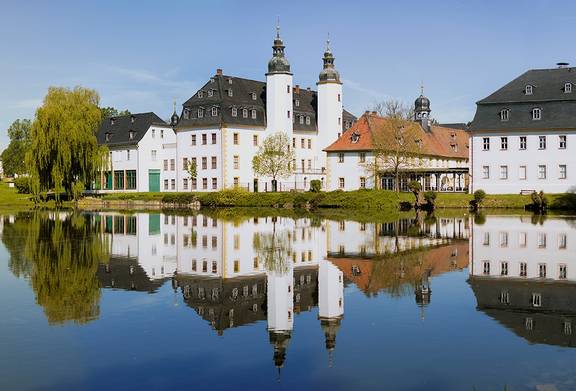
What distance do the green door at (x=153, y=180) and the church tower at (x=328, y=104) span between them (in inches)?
760

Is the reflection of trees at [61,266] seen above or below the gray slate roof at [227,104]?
below

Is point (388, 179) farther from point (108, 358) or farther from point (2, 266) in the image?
point (108, 358)

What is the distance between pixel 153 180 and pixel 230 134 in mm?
12743

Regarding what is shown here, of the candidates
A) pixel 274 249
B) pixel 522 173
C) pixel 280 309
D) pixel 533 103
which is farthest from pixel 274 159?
pixel 280 309

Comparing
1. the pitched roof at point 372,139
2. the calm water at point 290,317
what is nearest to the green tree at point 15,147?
the pitched roof at point 372,139

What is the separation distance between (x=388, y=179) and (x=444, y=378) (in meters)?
61.1

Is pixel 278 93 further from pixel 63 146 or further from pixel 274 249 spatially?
pixel 274 249

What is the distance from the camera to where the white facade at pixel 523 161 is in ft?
188

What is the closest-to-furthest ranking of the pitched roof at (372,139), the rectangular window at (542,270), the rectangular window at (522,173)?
the rectangular window at (542,270) < the rectangular window at (522,173) < the pitched roof at (372,139)

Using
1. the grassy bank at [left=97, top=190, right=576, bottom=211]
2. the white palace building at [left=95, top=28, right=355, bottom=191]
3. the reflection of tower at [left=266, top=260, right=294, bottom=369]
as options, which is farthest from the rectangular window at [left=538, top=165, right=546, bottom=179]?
the reflection of tower at [left=266, top=260, right=294, bottom=369]

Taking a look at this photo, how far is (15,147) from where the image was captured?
482ft

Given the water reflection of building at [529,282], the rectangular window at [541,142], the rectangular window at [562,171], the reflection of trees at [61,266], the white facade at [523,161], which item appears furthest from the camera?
the rectangular window at [541,142]

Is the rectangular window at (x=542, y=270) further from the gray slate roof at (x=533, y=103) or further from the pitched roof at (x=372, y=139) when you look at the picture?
the pitched roof at (x=372, y=139)

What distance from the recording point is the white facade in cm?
5728
